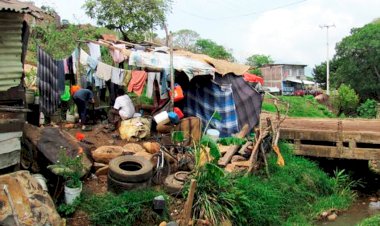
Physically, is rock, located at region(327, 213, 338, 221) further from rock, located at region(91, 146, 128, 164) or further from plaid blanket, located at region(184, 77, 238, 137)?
rock, located at region(91, 146, 128, 164)

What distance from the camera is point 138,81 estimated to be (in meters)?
12.2

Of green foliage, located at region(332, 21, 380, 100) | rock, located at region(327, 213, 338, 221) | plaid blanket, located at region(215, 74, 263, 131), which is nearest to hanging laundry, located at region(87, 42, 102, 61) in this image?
plaid blanket, located at region(215, 74, 263, 131)

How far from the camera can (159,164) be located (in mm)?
8844

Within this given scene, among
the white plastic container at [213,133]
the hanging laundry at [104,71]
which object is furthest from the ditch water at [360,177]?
the hanging laundry at [104,71]

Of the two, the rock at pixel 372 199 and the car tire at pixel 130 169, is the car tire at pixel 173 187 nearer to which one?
the car tire at pixel 130 169

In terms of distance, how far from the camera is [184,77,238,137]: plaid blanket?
1298cm

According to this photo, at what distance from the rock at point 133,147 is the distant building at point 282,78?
43.6 meters

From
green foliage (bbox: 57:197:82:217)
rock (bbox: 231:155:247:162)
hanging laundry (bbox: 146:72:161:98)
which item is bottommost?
green foliage (bbox: 57:197:82:217)

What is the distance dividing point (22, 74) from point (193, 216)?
3931mm

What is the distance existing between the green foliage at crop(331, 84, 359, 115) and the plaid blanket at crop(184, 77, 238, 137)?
21582mm

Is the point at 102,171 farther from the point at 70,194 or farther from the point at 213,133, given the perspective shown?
the point at 213,133

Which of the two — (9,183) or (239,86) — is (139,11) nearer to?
(239,86)

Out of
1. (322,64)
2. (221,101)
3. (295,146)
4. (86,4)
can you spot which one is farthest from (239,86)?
(322,64)

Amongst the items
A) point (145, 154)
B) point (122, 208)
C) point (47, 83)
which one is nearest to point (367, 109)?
point (145, 154)
